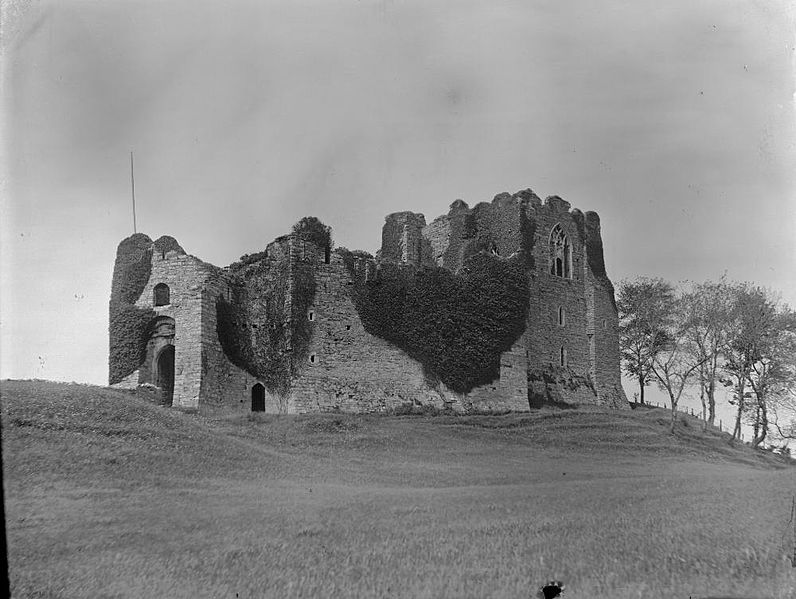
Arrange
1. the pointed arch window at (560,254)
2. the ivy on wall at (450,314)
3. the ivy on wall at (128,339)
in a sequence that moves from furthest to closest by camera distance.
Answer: the pointed arch window at (560,254), the ivy on wall at (450,314), the ivy on wall at (128,339)

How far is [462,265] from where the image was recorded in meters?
39.5

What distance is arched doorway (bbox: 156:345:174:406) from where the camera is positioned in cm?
3578

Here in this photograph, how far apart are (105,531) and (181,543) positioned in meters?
1.84

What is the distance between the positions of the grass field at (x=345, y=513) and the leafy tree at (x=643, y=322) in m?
17.9

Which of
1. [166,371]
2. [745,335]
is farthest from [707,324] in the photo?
[166,371]

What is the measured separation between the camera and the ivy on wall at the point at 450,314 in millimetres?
37406

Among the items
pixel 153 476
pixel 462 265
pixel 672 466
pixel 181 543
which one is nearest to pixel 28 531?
pixel 181 543

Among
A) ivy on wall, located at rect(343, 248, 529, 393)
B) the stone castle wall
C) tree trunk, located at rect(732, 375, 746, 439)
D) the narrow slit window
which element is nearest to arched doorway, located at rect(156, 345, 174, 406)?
the narrow slit window

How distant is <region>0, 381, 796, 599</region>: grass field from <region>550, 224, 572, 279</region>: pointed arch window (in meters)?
14.6

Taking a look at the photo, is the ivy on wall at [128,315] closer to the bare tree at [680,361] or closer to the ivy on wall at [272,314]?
the ivy on wall at [272,314]

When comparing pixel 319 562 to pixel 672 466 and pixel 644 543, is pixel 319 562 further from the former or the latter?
pixel 672 466

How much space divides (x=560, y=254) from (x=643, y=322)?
9.44 m

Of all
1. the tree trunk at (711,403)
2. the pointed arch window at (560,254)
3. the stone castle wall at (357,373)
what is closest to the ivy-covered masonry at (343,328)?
the stone castle wall at (357,373)

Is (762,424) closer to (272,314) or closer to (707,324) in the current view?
(707,324)
